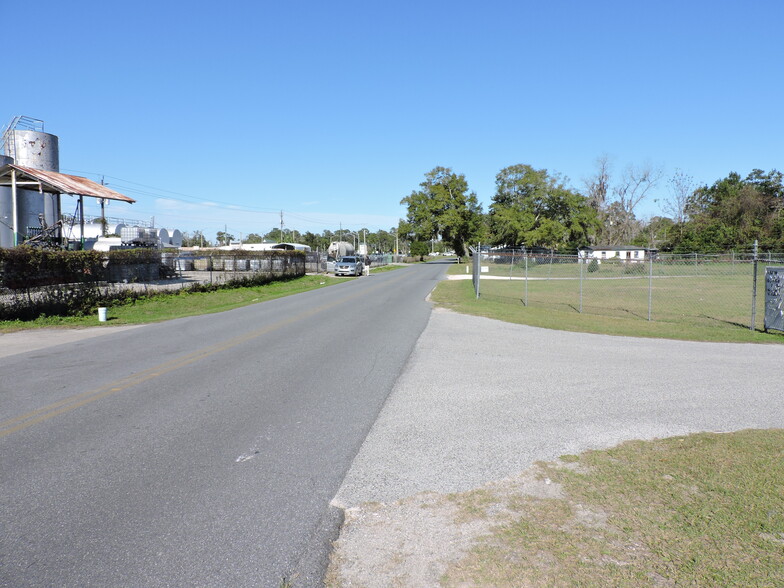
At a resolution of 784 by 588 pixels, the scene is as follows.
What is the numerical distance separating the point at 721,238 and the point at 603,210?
21.3 metres

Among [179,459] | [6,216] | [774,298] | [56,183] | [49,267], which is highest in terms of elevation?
[56,183]

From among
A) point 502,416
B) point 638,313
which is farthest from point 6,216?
point 502,416

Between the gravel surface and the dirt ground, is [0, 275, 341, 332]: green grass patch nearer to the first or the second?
the gravel surface

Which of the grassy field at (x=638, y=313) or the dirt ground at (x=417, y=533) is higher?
the dirt ground at (x=417, y=533)

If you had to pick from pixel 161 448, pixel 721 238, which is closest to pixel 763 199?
pixel 721 238

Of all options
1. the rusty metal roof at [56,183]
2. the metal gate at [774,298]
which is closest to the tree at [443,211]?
the rusty metal roof at [56,183]

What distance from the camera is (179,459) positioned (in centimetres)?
467

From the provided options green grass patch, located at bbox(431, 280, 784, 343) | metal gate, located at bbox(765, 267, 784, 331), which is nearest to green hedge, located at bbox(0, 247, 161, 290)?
green grass patch, located at bbox(431, 280, 784, 343)

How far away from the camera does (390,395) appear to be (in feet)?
22.6

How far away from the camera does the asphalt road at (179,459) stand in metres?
3.13

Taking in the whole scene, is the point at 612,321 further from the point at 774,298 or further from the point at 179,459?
the point at 179,459

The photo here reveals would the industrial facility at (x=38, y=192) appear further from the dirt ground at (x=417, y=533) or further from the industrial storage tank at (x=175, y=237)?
the dirt ground at (x=417, y=533)

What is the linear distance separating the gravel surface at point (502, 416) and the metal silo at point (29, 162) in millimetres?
41515

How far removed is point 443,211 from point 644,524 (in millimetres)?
84706
